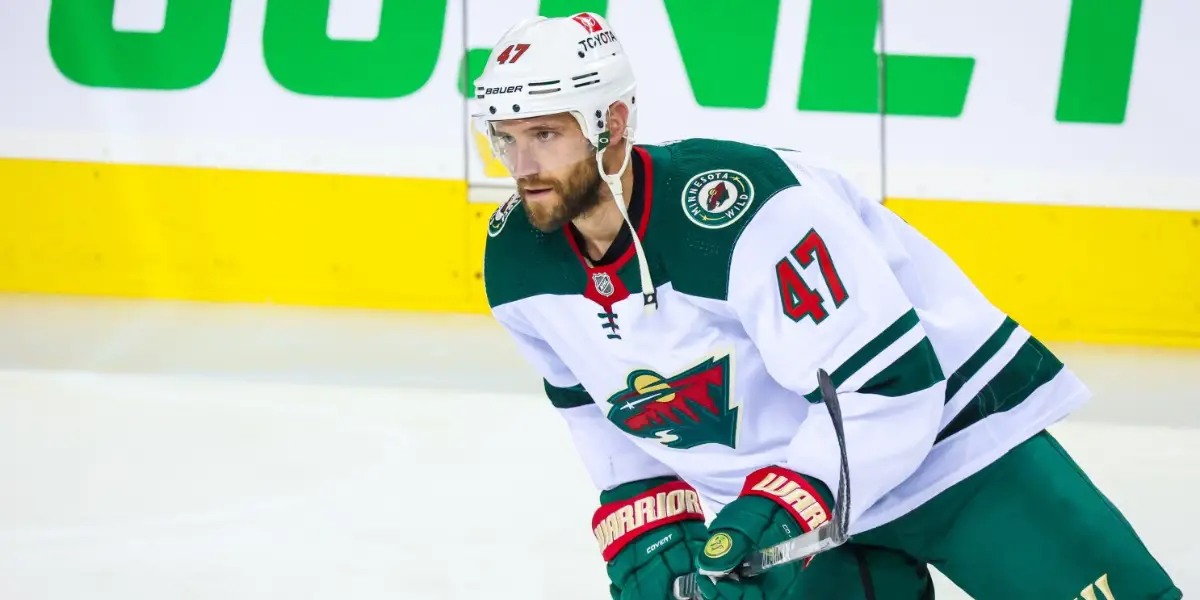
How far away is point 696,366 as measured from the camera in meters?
1.84

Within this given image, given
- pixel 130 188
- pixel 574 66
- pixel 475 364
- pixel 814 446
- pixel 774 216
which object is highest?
pixel 574 66

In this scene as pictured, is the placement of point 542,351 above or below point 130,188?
above

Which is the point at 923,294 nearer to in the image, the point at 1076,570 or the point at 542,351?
the point at 1076,570

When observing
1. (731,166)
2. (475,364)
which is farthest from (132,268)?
(731,166)

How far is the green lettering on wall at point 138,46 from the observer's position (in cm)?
477

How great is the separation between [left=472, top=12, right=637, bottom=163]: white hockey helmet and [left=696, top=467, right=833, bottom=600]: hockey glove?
1.59 feet

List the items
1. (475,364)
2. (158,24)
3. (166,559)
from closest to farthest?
(166,559), (475,364), (158,24)

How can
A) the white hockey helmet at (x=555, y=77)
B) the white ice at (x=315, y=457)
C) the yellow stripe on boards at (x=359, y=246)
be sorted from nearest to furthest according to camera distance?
the white hockey helmet at (x=555, y=77)
the white ice at (x=315, y=457)
the yellow stripe on boards at (x=359, y=246)

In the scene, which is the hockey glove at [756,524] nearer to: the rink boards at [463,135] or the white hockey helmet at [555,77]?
the white hockey helmet at [555,77]

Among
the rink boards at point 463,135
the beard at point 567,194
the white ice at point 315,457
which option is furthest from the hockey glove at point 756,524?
the rink boards at point 463,135

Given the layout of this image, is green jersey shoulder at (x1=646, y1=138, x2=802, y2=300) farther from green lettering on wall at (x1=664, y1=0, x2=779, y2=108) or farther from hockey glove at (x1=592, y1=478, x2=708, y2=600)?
green lettering on wall at (x1=664, y1=0, x2=779, y2=108)

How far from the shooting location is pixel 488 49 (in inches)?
184

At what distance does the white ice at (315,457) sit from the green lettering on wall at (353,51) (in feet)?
2.59

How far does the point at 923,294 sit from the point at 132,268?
373 cm
